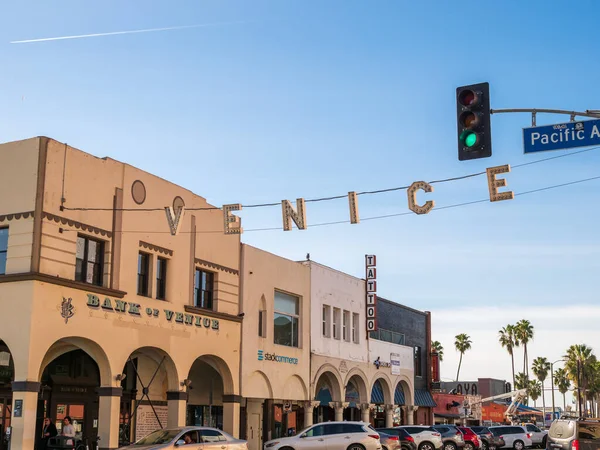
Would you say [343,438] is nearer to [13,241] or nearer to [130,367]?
[130,367]

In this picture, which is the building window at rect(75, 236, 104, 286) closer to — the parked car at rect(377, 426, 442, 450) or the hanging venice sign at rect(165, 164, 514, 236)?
the hanging venice sign at rect(165, 164, 514, 236)

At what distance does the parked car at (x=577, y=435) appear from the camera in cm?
2301

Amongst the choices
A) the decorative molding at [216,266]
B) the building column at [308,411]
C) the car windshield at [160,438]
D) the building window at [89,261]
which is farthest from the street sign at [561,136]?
the building column at [308,411]

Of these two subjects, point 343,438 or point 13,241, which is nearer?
point 13,241

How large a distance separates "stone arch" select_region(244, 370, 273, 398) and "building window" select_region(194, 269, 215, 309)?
4046 millimetres

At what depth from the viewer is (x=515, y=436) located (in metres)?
50.2

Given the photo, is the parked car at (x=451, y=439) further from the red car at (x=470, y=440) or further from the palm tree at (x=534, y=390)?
the palm tree at (x=534, y=390)

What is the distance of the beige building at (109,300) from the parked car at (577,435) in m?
12.7

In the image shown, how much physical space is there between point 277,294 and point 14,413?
1619 centimetres

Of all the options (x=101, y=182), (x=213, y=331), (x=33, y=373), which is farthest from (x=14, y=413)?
(x=213, y=331)

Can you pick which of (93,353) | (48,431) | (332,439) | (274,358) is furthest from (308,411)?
(48,431)

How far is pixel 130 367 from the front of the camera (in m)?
30.2

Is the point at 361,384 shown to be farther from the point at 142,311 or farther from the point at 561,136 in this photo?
the point at 561,136

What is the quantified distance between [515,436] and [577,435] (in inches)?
1122
